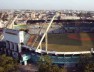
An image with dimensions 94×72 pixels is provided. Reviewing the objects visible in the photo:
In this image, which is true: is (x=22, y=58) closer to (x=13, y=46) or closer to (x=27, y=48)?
(x=27, y=48)

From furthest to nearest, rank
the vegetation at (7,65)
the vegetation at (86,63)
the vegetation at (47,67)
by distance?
the vegetation at (7,65), the vegetation at (86,63), the vegetation at (47,67)

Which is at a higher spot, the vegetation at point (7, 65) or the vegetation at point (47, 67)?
the vegetation at point (47, 67)

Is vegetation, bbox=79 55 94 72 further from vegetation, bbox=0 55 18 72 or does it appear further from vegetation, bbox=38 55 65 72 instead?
vegetation, bbox=0 55 18 72

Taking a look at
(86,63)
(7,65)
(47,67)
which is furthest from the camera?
(86,63)

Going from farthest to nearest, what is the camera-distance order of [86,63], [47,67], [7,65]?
[86,63] → [7,65] → [47,67]

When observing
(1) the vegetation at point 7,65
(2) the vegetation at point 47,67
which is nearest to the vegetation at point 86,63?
(2) the vegetation at point 47,67

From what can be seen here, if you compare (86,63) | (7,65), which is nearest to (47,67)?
(7,65)

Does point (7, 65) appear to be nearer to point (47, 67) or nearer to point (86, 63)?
point (47, 67)

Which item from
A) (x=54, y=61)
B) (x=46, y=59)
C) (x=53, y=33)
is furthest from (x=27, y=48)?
(x=53, y=33)

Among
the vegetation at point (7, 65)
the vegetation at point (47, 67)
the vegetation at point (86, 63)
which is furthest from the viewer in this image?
the vegetation at point (7, 65)

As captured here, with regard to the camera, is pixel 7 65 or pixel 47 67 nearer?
pixel 47 67

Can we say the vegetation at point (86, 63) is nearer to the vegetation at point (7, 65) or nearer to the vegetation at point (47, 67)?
the vegetation at point (47, 67)
